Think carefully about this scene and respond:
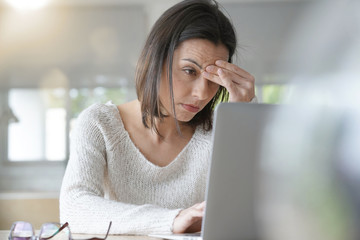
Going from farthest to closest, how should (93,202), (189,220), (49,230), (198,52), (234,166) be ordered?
(198,52) → (93,202) → (189,220) → (49,230) → (234,166)

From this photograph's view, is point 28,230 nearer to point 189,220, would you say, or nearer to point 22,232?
point 22,232

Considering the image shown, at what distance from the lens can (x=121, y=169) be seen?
147 cm

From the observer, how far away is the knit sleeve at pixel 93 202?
104cm

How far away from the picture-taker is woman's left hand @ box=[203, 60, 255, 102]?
1375 mm

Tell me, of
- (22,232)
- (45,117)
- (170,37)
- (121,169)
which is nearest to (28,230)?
(22,232)

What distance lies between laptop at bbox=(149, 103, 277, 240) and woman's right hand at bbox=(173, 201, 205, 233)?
17cm

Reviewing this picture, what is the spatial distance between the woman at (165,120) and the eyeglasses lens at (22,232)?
397 mm

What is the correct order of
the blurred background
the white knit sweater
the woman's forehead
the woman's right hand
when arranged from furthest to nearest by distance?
1. the blurred background
2. the woman's forehead
3. the white knit sweater
4. the woman's right hand

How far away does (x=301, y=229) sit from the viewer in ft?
2.24

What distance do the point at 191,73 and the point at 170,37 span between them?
4.8 inches

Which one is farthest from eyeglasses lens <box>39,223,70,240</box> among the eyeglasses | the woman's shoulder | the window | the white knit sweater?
the window

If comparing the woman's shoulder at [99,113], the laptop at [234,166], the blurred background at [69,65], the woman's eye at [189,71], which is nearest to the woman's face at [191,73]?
the woman's eye at [189,71]

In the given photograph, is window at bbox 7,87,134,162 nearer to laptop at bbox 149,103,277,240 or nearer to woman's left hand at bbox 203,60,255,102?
woman's left hand at bbox 203,60,255,102

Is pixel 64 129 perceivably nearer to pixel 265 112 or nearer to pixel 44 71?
pixel 44 71
